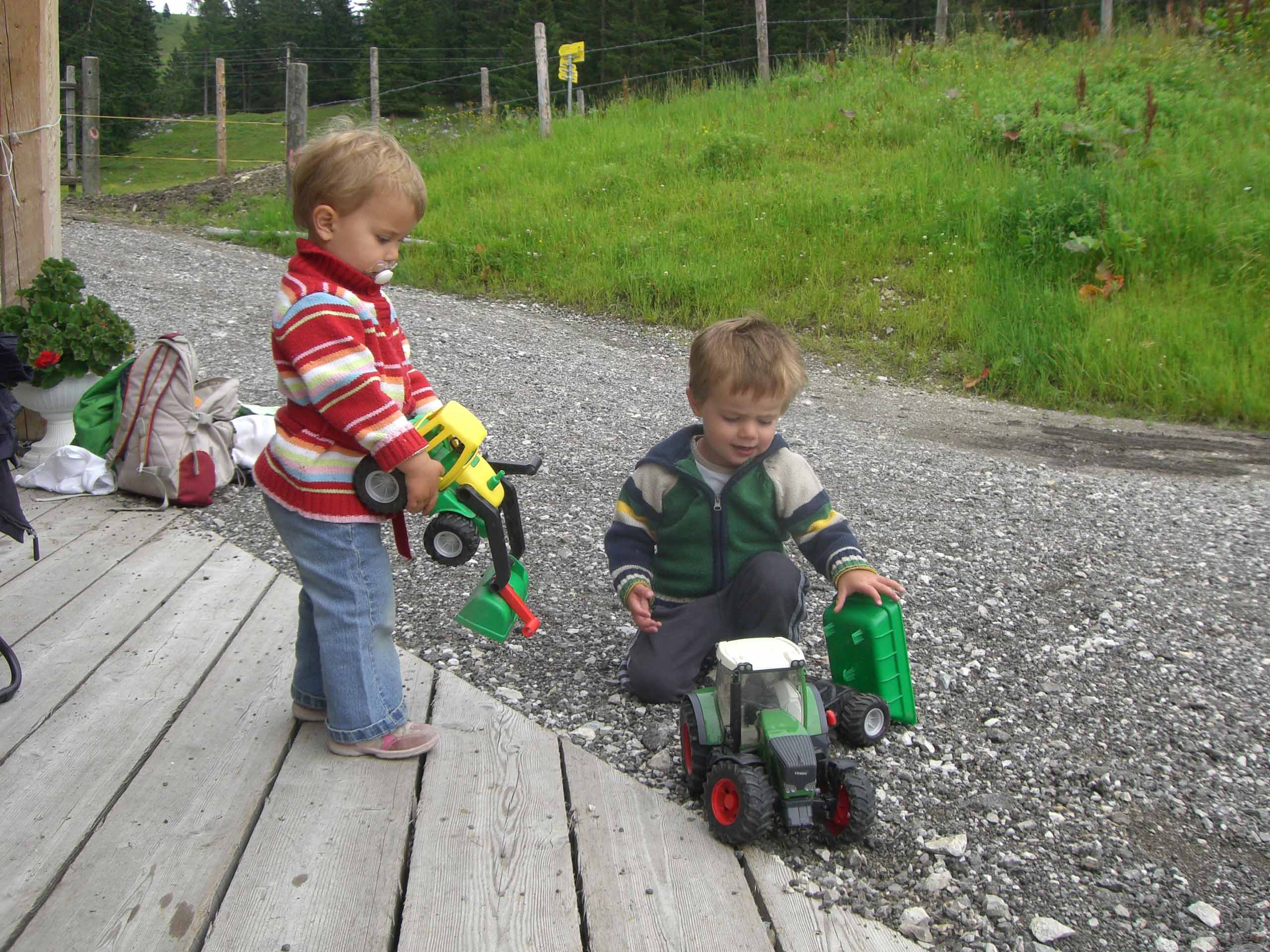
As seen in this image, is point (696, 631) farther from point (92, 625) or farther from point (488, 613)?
point (92, 625)

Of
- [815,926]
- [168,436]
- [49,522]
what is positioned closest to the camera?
[815,926]

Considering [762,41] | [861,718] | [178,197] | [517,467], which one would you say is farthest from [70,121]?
[861,718]

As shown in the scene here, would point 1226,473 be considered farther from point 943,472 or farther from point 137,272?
point 137,272

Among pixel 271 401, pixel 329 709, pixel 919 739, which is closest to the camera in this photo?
pixel 329 709

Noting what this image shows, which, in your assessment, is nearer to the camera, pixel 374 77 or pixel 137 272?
pixel 137 272

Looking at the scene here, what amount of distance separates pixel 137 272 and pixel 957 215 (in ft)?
23.5

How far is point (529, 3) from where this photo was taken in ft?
144

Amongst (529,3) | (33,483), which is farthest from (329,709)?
(529,3)

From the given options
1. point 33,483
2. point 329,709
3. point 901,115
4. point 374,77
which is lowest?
point 329,709

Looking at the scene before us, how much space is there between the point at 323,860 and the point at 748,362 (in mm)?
1438

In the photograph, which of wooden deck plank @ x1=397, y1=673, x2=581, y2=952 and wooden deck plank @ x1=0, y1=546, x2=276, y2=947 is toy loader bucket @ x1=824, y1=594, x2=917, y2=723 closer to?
wooden deck plank @ x1=397, y1=673, x2=581, y2=952

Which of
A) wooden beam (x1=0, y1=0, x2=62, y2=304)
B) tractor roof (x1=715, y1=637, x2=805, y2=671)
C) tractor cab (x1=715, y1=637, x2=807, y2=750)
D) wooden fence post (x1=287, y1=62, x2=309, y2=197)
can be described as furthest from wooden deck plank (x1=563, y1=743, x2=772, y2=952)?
wooden fence post (x1=287, y1=62, x2=309, y2=197)

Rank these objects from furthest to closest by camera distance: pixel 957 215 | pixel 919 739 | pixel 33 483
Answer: pixel 957 215
pixel 33 483
pixel 919 739

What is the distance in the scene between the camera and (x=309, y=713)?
2605mm
